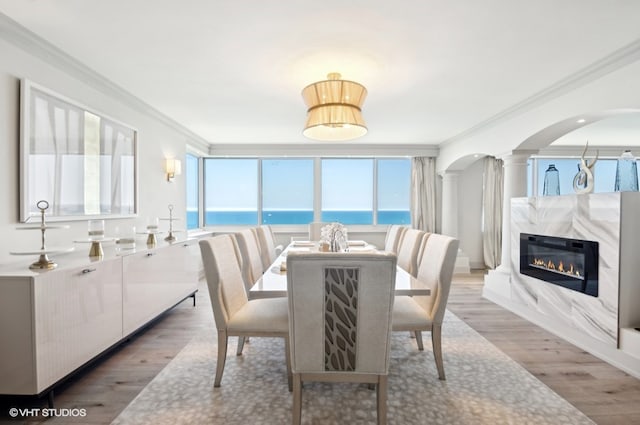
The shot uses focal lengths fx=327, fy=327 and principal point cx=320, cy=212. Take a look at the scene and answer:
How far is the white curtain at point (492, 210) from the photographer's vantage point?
6.00 meters

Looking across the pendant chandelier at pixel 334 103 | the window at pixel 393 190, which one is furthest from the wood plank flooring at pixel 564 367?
the window at pixel 393 190

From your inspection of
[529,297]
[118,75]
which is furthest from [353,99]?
[529,297]

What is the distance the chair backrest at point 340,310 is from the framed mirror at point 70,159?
2.03 metres

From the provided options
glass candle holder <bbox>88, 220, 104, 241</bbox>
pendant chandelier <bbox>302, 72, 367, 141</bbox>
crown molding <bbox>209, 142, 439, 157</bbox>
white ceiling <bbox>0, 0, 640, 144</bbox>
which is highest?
white ceiling <bbox>0, 0, 640, 144</bbox>

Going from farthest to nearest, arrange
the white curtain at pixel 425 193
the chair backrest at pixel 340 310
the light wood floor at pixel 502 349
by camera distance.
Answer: the white curtain at pixel 425 193, the light wood floor at pixel 502 349, the chair backrest at pixel 340 310

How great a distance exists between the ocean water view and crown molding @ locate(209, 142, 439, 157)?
3.71 feet

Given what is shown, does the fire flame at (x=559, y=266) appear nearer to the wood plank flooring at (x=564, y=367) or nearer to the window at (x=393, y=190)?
the wood plank flooring at (x=564, y=367)

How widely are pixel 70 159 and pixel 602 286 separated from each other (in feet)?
14.0

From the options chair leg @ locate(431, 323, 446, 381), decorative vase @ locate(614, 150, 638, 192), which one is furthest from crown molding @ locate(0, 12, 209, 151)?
decorative vase @ locate(614, 150, 638, 192)

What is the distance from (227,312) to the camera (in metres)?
2.09

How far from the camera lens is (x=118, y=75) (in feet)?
9.46

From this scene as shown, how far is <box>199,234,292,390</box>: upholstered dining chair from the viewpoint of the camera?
80.1 inches

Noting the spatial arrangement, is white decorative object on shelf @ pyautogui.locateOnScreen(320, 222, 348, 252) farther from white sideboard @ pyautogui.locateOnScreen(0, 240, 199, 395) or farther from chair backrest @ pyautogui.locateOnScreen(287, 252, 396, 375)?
white sideboard @ pyautogui.locateOnScreen(0, 240, 199, 395)

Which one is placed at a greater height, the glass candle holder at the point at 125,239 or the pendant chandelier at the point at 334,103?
the pendant chandelier at the point at 334,103
